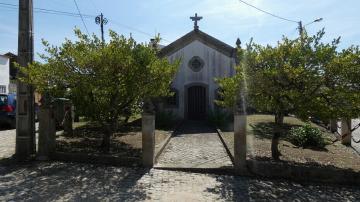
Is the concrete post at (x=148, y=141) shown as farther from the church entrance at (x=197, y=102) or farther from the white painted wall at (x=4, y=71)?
the white painted wall at (x=4, y=71)

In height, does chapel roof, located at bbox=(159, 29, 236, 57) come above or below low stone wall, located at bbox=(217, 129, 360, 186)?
above

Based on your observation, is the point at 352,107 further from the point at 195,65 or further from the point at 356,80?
the point at 195,65

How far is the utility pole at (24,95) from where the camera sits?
9.89 metres

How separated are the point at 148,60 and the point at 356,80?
501 centimetres

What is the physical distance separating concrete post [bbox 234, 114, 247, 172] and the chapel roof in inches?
503

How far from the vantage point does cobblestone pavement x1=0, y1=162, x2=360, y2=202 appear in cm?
699

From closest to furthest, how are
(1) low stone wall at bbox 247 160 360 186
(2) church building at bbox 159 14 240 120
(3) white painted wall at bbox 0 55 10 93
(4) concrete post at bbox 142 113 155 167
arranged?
(1) low stone wall at bbox 247 160 360 186 → (4) concrete post at bbox 142 113 155 167 → (2) church building at bbox 159 14 240 120 → (3) white painted wall at bbox 0 55 10 93

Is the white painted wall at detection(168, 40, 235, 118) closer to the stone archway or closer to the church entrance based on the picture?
the stone archway

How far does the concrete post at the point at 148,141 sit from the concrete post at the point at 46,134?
8.23 ft

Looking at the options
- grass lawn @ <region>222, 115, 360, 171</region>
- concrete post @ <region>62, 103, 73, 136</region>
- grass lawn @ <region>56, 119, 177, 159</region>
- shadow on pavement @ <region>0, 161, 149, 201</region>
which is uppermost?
concrete post @ <region>62, 103, 73, 136</region>

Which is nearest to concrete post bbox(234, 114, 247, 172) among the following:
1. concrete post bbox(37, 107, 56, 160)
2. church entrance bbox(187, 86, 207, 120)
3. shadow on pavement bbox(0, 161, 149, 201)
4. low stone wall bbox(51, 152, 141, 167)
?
shadow on pavement bbox(0, 161, 149, 201)

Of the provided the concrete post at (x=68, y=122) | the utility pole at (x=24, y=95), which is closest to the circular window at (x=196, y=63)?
the concrete post at (x=68, y=122)

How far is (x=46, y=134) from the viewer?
388 inches

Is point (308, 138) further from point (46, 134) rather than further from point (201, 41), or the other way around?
point (201, 41)
